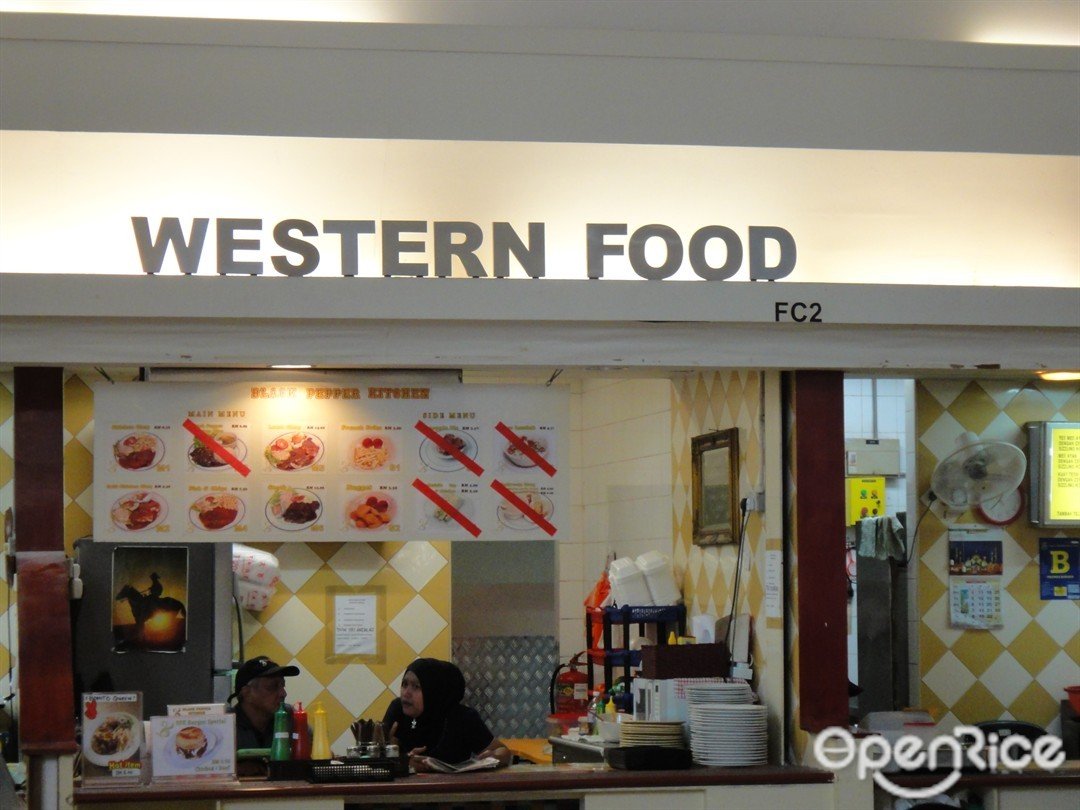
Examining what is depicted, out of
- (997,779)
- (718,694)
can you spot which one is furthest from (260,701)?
(997,779)

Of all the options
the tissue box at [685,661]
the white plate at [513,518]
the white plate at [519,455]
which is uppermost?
the white plate at [519,455]

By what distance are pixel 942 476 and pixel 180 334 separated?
12.1 ft

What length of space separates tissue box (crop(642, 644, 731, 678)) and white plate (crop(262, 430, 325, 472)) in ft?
5.44

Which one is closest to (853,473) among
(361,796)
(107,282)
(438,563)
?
(438,563)

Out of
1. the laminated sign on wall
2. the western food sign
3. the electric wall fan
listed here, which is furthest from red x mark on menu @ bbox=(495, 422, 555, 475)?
the laminated sign on wall

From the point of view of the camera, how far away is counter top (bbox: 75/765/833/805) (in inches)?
206

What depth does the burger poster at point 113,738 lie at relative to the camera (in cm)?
535

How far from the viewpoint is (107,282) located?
534 cm

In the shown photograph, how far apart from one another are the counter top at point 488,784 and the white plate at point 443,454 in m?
1.19

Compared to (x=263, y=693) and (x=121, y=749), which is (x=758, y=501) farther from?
(x=121, y=749)

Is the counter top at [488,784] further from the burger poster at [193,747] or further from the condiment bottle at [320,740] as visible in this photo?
the condiment bottle at [320,740]

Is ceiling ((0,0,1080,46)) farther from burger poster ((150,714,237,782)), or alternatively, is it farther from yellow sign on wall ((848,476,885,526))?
burger poster ((150,714,237,782))

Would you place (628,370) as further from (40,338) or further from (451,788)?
(40,338)

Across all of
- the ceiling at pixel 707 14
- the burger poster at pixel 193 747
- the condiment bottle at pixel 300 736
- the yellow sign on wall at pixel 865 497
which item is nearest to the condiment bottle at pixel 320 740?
the condiment bottle at pixel 300 736
